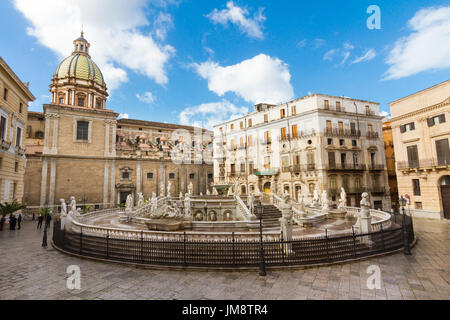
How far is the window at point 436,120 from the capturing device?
63.2 feet

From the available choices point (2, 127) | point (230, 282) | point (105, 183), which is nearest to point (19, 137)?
point (2, 127)

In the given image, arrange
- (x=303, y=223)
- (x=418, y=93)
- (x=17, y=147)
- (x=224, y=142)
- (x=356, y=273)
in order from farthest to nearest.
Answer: (x=224, y=142) → (x=418, y=93) → (x=17, y=147) → (x=303, y=223) → (x=356, y=273)

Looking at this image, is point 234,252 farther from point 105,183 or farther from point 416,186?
point 105,183

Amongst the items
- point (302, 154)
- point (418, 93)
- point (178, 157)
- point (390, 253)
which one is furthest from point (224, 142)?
point (390, 253)

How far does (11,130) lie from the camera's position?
18.3 metres

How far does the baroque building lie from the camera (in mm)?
28781

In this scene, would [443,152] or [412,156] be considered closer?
[443,152]

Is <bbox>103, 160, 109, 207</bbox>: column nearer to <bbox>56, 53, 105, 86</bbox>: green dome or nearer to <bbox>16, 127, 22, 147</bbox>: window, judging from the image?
<bbox>16, 127, 22, 147</bbox>: window

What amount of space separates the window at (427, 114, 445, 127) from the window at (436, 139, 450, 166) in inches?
62.3

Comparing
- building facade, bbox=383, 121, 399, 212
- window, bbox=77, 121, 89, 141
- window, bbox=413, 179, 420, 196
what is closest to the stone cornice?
window, bbox=413, 179, 420, 196

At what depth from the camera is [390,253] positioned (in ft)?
29.0

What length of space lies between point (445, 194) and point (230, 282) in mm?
22430
